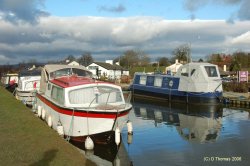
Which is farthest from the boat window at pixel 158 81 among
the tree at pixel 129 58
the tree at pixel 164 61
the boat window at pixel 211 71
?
the tree at pixel 164 61

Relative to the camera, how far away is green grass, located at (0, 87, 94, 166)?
10.3 m

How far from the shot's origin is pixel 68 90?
16.5 metres

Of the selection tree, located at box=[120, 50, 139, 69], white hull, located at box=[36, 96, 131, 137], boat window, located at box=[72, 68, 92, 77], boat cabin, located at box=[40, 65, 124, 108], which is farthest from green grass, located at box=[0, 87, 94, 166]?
tree, located at box=[120, 50, 139, 69]

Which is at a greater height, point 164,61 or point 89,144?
point 164,61

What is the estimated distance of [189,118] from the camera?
25906 mm

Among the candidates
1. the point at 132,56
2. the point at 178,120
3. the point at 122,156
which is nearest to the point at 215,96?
the point at 178,120

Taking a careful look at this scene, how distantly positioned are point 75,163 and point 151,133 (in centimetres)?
1016

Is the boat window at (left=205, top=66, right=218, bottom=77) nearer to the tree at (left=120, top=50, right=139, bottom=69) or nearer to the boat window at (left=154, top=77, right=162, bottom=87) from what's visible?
the boat window at (left=154, top=77, right=162, bottom=87)

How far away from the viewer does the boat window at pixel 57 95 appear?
1720 cm

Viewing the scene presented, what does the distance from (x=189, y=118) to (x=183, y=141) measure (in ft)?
27.4

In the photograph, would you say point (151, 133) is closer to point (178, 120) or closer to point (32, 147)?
point (178, 120)

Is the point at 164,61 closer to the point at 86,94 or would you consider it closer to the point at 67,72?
the point at 67,72

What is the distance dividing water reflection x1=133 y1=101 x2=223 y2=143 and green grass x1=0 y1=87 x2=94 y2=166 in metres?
7.62

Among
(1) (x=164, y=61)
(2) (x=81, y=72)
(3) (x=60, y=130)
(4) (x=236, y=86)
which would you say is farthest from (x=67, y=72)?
(1) (x=164, y=61)
